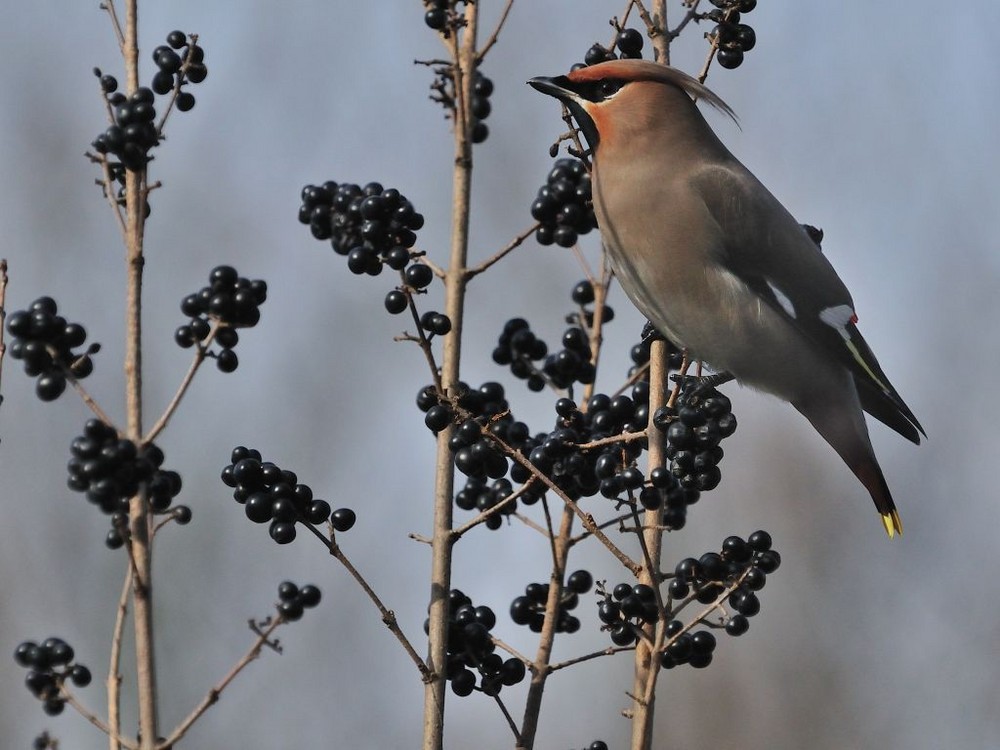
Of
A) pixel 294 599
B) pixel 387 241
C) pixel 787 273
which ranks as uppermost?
pixel 787 273

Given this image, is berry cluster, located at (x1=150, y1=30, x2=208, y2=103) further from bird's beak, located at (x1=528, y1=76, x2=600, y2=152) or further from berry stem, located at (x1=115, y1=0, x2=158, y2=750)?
bird's beak, located at (x1=528, y1=76, x2=600, y2=152)

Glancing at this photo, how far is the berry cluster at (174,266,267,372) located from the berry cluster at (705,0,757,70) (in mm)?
1433

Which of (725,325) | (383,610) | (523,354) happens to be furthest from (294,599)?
(725,325)

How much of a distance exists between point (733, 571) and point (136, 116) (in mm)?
1539

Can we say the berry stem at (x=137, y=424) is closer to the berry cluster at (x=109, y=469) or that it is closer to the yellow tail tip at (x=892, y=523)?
the berry cluster at (x=109, y=469)

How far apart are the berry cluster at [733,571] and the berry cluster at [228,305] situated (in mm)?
1044

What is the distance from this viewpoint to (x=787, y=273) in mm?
4312

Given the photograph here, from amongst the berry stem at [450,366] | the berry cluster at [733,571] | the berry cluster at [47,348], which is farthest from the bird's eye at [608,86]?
the berry cluster at [47,348]

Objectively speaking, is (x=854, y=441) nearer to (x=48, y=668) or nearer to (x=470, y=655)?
(x=470, y=655)

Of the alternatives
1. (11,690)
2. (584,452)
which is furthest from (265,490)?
(11,690)

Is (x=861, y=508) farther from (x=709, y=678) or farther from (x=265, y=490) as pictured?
(x=265, y=490)

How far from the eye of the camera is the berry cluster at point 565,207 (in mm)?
A: 3547

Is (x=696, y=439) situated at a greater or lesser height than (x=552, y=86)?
lesser

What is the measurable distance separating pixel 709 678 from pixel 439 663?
4787 millimetres
